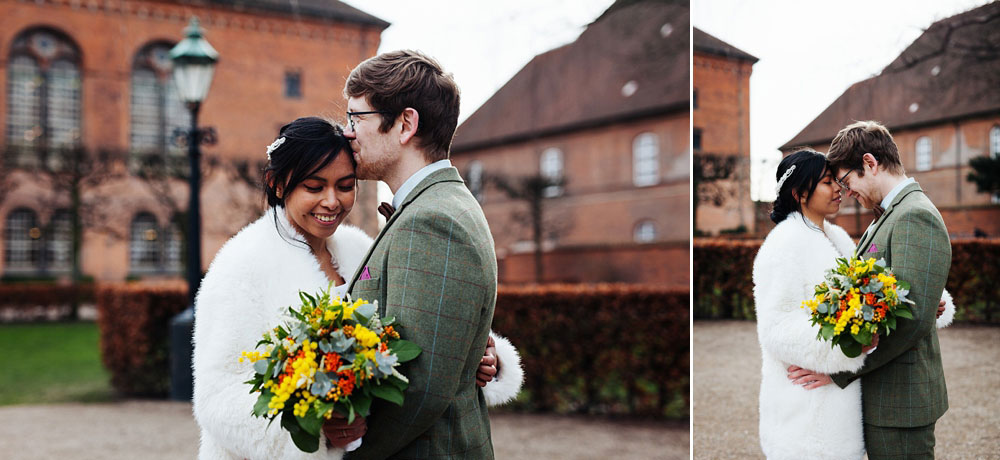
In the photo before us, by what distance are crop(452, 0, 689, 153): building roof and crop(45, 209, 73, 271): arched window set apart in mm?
16581

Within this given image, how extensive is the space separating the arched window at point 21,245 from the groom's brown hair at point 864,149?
30.0 meters

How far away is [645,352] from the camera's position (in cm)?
764

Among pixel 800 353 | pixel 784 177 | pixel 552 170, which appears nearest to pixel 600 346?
pixel 784 177

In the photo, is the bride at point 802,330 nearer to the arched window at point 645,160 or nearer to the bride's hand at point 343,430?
the bride's hand at point 343,430

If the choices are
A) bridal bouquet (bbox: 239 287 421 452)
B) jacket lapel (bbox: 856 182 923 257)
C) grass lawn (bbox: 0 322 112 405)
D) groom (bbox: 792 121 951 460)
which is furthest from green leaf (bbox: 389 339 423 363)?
grass lawn (bbox: 0 322 112 405)

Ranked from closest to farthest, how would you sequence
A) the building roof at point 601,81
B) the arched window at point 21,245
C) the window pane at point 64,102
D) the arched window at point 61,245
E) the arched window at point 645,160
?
the building roof at point 601,81
the arched window at point 645,160
the arched window at point 61,245
the arched window at point 21,245
the window pane at point 64,102

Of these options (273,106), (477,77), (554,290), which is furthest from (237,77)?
(554,290)

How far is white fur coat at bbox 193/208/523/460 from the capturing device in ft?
7.46

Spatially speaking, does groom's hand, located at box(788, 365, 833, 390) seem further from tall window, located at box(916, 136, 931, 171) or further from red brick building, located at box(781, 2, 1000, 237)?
tall window, located at box(916, 136, 931, 171)

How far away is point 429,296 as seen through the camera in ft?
6.97

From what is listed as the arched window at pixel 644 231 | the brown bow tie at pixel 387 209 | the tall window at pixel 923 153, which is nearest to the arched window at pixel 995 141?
the tall window at pixel 923 153

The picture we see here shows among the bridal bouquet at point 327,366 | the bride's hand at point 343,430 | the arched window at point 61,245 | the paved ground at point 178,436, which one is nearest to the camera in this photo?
the bridal bouquet at point 327,366

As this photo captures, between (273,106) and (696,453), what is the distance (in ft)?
93.0

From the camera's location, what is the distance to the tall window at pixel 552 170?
19.5 meters
